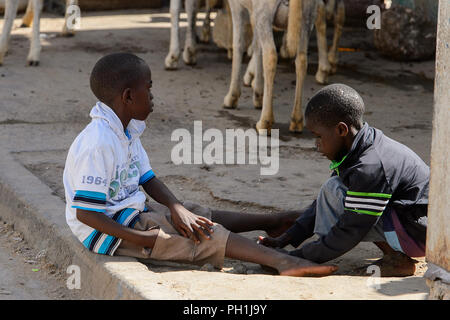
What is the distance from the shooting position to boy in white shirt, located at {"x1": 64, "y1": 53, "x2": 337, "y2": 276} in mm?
3545

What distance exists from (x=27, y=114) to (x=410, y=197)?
4179mm

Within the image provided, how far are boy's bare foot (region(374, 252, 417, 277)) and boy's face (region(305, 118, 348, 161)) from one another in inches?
21.6

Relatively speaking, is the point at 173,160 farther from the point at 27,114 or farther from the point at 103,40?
the point at 103,40

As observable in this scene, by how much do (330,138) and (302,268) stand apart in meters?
0.60

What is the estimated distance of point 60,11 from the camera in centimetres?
1212

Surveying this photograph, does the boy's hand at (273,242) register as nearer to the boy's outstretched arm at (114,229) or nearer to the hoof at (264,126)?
the boy's outstretched arm at (114,229)

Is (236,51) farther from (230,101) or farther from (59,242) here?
Answer: (59,242)

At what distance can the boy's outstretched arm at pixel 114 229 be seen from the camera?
3.50m

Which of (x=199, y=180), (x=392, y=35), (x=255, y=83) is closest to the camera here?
(x=199, y=180)

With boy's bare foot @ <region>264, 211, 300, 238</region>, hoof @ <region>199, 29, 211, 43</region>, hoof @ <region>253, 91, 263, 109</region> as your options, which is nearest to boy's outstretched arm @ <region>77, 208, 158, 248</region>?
boy's bare foot @ <region>264, 211, 300, 238</region>

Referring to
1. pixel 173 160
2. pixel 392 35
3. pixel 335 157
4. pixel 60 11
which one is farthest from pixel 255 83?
pixel 60 11

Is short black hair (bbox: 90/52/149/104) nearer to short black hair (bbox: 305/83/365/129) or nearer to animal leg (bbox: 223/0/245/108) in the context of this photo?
short black hair (bbox: 305/83/365/129)

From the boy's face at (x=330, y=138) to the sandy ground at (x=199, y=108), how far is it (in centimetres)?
60

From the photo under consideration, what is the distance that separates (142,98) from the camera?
145 inches
